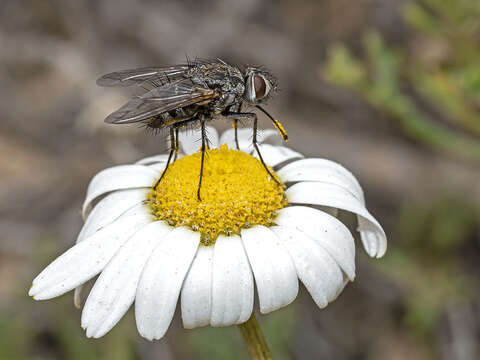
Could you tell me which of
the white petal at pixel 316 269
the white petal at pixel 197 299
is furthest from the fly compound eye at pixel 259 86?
the white petal at pixel 197 299

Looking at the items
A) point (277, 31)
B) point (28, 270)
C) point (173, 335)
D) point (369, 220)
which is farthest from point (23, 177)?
point (369, 220)

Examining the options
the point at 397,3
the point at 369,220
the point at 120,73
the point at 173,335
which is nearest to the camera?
the point at 369,220

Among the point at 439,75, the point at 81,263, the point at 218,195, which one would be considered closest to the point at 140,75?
the point at 218,195

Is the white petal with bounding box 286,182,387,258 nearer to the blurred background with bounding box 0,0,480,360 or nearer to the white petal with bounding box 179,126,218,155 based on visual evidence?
the white petal with bounding box 179,126,218,155

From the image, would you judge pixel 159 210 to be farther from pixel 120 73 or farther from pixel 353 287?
pixel 353 287

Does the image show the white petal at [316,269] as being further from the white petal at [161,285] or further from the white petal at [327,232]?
the white petal at [161,285]

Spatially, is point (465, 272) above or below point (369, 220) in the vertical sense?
below
